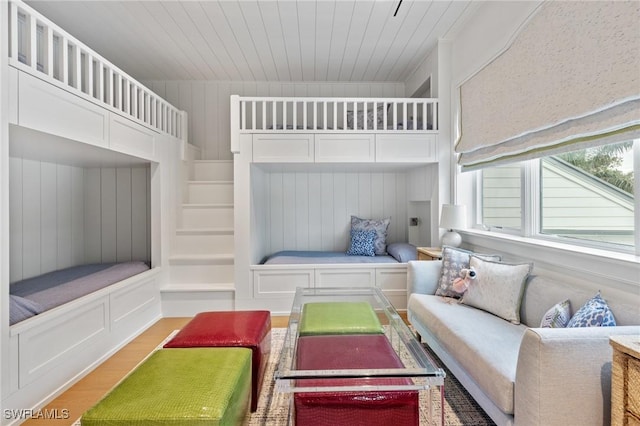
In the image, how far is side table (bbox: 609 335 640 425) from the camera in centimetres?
106

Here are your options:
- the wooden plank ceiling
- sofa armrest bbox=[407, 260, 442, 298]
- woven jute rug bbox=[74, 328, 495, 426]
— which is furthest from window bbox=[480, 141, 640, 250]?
the wooden plank ceiling

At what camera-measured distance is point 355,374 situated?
138 cm

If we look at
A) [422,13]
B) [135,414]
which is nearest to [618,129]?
[422,13]

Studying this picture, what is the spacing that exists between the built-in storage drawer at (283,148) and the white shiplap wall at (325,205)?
3.49 feet

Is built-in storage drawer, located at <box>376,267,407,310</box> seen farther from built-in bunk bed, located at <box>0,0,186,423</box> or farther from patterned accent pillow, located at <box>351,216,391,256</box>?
built-in bunk bed, located at <box>0,0,186,423</box>

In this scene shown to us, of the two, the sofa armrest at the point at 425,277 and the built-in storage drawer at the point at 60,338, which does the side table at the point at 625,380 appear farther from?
the built-in storage drawer at the point at 60,338

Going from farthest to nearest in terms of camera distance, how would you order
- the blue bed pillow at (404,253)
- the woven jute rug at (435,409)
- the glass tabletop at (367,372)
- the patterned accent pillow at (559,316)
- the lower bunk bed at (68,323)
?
the blue bed pillow at (404,253)
the lower bunk bed at (68,323)
the woven jute rug at (435,409)
the patterned accent pillow at (559,316)
the glass tabletop at (367,372)

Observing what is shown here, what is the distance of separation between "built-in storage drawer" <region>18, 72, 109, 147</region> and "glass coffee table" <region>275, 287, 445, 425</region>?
194cm

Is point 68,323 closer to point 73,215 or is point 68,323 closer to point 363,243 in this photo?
point 73,215

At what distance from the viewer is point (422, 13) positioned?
2.85m

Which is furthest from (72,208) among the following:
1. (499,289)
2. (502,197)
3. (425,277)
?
(502,197)

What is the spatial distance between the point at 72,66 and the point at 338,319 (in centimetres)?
302

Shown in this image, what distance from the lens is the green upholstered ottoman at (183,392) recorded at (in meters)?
1.17

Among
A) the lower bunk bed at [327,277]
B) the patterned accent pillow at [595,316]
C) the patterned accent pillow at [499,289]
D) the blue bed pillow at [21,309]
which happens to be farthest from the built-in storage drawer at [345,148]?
the blue bed pillow at [21,309]
